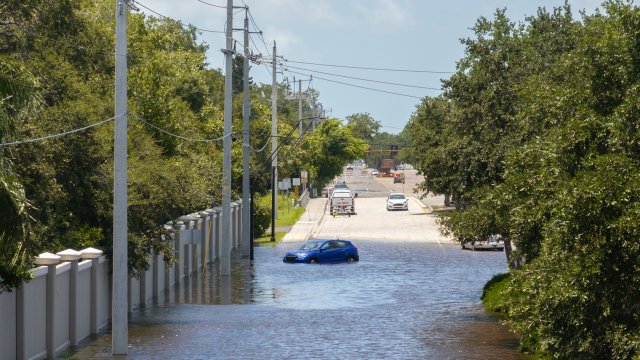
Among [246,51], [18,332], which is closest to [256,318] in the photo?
[18,332]

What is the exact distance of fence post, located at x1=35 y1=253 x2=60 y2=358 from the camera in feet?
89.4

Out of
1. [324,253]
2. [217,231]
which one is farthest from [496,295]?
[217,231]

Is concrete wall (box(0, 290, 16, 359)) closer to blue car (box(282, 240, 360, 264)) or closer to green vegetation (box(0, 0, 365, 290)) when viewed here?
green vegetation (box(0, 0, 365, 290))

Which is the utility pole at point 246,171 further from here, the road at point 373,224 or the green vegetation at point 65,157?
the road at point 373,224

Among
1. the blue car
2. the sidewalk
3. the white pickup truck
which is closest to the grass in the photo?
the blue car

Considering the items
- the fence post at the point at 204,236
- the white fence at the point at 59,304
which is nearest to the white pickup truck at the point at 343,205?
the fence post at the point at 204,236

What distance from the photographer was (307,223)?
92062mm

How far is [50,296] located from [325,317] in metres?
11.3

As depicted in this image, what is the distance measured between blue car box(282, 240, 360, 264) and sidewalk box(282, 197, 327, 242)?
15336 mm

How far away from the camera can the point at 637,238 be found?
59.2 ft

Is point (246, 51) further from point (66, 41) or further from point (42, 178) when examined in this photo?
point (42, 178)

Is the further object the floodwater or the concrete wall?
the floodwater

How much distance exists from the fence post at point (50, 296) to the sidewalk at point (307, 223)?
Result: 49.0 m

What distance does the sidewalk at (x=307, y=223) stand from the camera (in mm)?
78750
